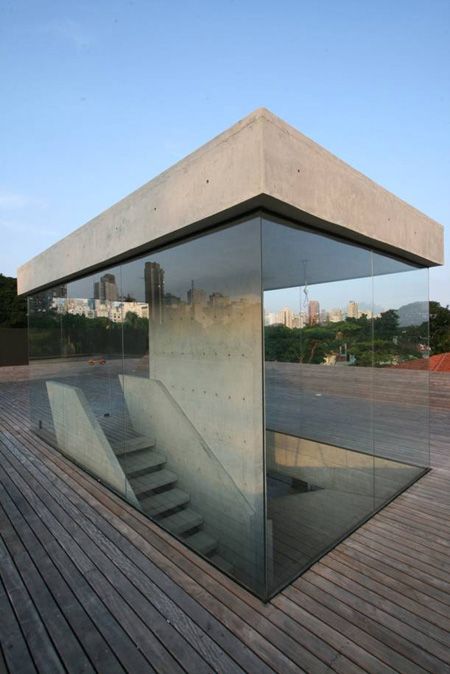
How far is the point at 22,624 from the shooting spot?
1.83 m

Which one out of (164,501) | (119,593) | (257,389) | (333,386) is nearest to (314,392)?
(333,386)

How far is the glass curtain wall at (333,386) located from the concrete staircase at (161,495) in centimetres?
61

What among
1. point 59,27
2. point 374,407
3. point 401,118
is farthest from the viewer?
point 401,118

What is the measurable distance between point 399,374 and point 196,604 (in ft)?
9.42

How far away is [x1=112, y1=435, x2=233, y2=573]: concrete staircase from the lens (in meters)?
2.46

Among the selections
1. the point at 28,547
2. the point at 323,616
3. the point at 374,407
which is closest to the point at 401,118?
the point at 374,407

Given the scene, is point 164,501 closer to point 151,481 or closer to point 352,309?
point 151,481

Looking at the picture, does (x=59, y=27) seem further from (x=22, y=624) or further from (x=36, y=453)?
(x=22, y=624)

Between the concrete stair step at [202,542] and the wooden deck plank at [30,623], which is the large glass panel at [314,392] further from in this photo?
the wooden deck plank at [30,623]

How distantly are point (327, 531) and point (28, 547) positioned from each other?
2.33 meters

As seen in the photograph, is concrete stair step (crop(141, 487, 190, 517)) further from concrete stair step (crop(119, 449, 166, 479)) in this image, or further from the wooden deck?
concrete stair step (crop(119, 449, 166, 479))

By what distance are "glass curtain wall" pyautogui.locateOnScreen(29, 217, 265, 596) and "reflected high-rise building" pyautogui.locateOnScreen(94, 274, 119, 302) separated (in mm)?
11

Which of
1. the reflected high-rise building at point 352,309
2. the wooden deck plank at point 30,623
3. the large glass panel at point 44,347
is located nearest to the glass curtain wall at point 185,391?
the large glass panel at point 44,347

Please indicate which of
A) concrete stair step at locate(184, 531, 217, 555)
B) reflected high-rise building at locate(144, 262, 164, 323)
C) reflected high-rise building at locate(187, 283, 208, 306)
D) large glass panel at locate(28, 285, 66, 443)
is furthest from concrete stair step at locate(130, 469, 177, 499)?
large glass panel at locate(28, 285, 66, 443)
